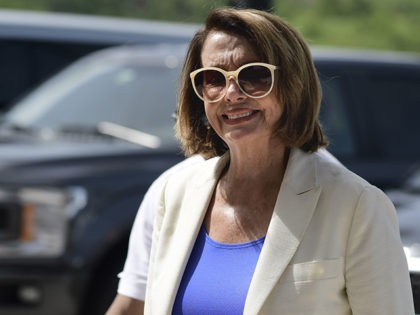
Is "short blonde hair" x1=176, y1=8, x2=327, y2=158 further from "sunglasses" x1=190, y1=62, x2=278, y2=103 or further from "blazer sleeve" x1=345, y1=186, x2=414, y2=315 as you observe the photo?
"blazer sleeve" x1=345, y1=186, x2=414, y2=315

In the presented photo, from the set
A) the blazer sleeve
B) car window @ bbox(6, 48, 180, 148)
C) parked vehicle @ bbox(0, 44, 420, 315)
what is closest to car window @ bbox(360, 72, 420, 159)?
parked vehicle @ bbox(0, 44, 420, 315)

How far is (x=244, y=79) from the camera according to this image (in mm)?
3105

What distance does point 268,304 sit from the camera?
2934mm

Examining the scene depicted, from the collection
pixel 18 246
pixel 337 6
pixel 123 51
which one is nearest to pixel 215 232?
pixel 18 246

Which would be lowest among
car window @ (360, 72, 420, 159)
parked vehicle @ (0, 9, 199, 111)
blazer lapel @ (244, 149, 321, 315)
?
parked vehicle @ (0, 9, 199, 111)

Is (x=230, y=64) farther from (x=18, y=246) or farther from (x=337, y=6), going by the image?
(x=337, y=6)

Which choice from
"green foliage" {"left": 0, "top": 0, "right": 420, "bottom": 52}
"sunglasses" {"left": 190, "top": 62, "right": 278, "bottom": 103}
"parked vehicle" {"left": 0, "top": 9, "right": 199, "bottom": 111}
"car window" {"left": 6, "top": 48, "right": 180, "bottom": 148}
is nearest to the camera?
"sunglasses" {"left": 190, "top": 62, "right": 278, "bottom": 103}

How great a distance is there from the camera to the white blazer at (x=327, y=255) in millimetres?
2914

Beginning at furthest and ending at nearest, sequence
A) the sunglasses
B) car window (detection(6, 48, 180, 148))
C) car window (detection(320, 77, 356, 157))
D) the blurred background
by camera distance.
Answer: car window (detection(320, 77, 356, 157)), car window (detection(6, 48, 180, 148)), the blurred background, the sunglasses

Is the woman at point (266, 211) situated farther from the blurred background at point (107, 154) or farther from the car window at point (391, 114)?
the car window at point (391, 114)

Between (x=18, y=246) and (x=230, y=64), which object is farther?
(x=18, y=246)

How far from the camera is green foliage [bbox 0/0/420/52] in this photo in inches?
611

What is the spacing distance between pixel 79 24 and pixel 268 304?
9939 mm

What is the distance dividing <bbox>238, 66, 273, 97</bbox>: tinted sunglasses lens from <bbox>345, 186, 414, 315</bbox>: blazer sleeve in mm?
391
